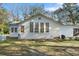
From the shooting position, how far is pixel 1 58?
7.15m

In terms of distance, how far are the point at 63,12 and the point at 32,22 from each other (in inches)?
20.9

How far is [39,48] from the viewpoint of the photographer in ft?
23.5

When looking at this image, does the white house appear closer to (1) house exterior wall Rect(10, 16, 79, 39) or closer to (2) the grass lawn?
(1) house exterior wall Rect(10, 16, 79, 39)

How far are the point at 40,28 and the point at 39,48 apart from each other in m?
0.33

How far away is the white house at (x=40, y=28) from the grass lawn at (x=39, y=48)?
0.11 meters

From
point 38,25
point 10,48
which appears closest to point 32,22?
point 38,25

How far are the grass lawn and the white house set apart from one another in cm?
11

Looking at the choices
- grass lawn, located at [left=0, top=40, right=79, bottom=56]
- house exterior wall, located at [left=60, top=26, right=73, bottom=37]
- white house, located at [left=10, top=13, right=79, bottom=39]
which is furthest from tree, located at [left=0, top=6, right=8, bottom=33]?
house exterior wall, located at [left=60, top=26, right=73, bottom=37]

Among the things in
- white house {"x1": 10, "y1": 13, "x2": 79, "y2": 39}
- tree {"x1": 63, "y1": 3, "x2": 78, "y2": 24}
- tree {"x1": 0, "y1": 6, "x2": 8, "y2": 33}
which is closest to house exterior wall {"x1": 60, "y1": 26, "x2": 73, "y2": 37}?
white house {"x1": 10, "y1": 13, "x2": 79, "y2": 39}

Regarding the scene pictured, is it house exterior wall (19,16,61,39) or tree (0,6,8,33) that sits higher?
tree (0,6,8,33)

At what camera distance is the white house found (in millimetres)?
7176

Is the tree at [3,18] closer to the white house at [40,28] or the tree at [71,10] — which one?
the white house at [40,28]

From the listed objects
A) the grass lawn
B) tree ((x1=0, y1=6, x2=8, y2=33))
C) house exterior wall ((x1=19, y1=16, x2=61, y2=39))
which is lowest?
the grass lawn

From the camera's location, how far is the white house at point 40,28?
283 inches
